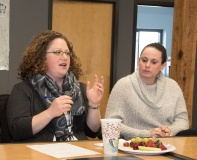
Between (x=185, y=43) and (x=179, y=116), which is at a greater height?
(x=185, y=43)

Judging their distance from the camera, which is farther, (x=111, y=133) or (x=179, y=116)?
(x=179, y=116)

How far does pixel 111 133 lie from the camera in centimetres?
181

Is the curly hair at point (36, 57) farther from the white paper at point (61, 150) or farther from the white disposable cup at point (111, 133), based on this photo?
the white disposable cup at point (111, 133)

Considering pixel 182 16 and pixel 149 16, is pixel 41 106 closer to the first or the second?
pixel 182 16

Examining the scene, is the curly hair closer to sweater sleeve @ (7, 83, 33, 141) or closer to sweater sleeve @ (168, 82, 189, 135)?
sweater sleeve @ (7, 83, 33, 141)

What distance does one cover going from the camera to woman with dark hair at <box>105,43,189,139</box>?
317 centimetres

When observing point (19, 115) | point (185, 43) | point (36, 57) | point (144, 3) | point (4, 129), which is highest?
point (144, 3)

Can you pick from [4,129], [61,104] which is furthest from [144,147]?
[4,129]

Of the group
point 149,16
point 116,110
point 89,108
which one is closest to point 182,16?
point 116,110

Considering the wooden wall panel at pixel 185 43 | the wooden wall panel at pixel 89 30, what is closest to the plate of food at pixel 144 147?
the wooden wall panel at pixel 185 43

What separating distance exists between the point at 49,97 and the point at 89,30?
2858 mm

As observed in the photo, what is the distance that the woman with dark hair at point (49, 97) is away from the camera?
7.82ft

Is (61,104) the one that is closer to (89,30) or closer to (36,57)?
(36,57)

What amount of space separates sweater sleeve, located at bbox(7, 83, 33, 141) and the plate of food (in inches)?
24.0
